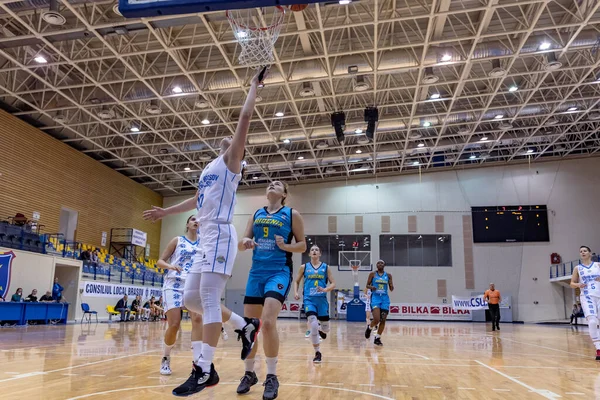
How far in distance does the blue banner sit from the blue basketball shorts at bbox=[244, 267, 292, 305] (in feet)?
57.0

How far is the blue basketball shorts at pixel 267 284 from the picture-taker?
450 centimetres

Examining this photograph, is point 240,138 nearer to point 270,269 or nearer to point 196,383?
point 270,269

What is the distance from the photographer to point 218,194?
379 centimetres

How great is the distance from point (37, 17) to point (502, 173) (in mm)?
28280

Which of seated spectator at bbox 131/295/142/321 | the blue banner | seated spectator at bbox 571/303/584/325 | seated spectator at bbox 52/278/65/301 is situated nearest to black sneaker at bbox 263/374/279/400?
the blue banner

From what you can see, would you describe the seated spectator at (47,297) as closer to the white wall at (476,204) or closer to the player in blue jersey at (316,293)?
the player in blue jersey at (316,293)

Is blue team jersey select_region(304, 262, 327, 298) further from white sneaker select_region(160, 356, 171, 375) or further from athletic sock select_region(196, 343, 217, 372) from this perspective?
athletic sock select_region(196, 343, 217, 372)

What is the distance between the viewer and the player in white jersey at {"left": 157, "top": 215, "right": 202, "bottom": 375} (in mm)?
6047

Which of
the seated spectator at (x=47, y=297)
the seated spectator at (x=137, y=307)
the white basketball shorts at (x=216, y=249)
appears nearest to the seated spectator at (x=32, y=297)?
the seated spectator at (x=47, y=297)

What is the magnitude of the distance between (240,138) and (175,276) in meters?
3.22

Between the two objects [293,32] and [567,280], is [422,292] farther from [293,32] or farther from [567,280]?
[293,32]

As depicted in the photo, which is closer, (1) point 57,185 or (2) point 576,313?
(1) point 57,185

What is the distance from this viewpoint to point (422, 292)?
31891 millimetres

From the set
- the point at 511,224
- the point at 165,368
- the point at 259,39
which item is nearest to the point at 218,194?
the point at 165,368
